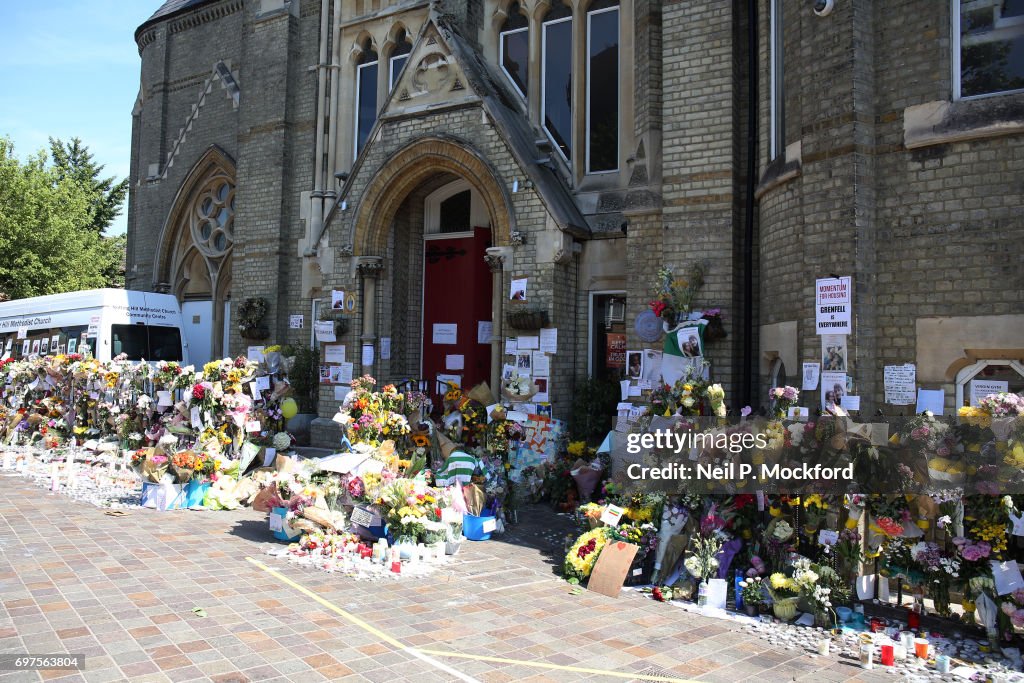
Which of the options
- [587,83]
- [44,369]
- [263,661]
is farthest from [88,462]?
[587,83]

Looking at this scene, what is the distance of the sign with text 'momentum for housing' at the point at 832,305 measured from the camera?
7867 millimetres

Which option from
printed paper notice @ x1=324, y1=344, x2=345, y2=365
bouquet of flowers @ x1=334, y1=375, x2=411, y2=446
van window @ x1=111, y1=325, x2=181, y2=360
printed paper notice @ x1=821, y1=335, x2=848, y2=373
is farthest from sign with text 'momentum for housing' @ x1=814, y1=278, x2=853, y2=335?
van window @ x1=111, y1=325, x2=181, y2=360

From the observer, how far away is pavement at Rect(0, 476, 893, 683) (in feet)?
15.8

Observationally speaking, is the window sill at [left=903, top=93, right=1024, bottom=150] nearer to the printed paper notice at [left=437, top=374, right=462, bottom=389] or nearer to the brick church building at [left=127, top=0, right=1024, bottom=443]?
the brick church building at [left=127, top=0, right=1024, bottom=443]

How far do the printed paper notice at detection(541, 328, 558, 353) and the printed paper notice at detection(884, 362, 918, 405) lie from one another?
186 inches

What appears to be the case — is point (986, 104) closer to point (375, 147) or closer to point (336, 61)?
point (375, 147)

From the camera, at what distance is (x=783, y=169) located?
29.3ft

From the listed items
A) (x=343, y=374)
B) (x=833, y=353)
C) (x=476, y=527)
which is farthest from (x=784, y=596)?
(x=343, y=374)

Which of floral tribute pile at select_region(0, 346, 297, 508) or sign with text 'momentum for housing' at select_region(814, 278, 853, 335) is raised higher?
sign with text 'momentum for housing' at select_region(814, 278, 853, 335)

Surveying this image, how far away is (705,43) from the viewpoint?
1014 cm

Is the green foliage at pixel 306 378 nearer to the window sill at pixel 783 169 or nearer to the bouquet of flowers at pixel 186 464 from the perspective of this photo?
the bouquet of flowers at pixel 186 464

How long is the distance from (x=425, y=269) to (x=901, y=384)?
8.86m

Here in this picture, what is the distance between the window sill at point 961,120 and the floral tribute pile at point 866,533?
3218mm

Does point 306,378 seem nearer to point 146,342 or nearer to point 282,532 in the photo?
point 146,342
